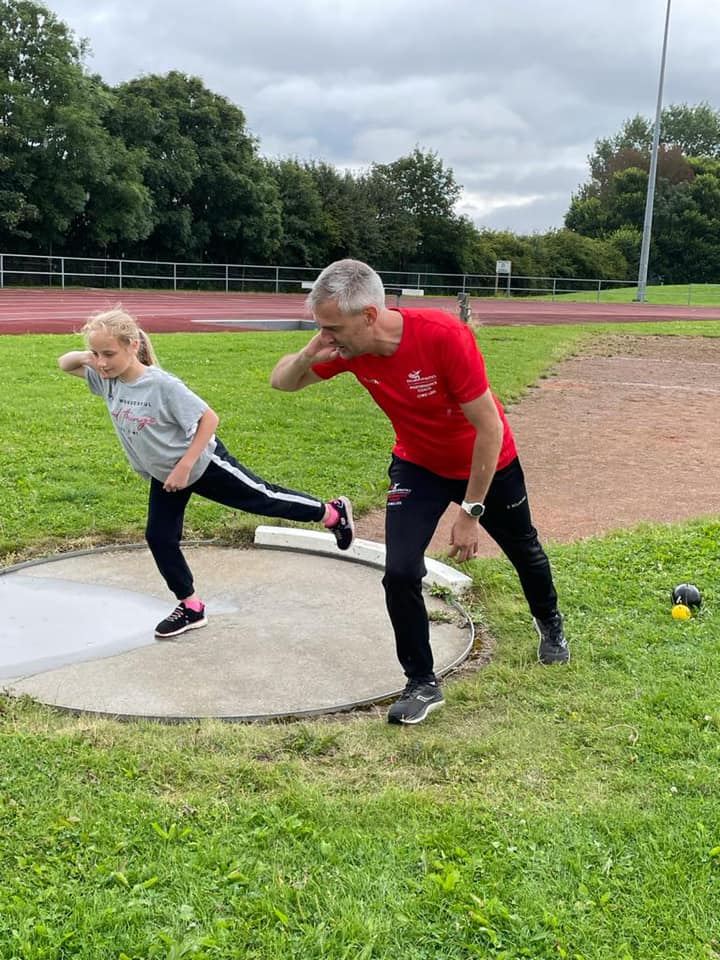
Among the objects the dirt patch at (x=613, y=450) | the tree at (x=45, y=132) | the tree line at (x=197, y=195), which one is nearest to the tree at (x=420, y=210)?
the tree line at (x=197, y=195)

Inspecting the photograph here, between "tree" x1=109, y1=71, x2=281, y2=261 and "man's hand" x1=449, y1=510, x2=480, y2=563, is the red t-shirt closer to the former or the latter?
"man's hand" x1=449, y1=510, x2=480, y2=563

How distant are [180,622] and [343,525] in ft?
3.70

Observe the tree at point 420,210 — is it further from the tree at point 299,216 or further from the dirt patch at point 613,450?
the dirt patch at point 613,450

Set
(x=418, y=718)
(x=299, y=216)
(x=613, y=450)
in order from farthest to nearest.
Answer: (x=299, y=216)
(x=613, y=450)
(x=418, y=718)

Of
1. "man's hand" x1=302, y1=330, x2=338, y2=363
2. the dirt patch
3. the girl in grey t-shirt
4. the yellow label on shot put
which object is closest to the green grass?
the yellow label on shot put

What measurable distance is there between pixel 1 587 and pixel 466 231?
49904 millimetres

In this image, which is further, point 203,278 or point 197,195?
point 197,195

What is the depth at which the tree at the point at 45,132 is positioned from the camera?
34188 mm

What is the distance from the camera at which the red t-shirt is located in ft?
10.7

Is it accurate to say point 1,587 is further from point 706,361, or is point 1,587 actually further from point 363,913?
point 706,361

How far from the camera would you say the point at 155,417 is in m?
4.18

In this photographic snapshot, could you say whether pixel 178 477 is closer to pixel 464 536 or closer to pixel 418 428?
pixel 418 428

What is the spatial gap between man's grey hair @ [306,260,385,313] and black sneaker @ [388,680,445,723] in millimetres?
1524

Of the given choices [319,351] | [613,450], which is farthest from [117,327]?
[613,450]
